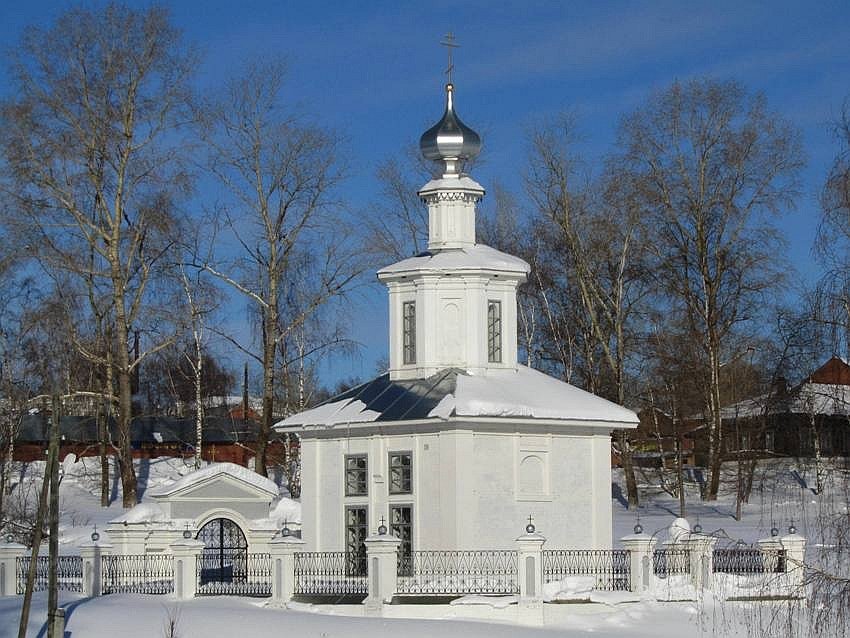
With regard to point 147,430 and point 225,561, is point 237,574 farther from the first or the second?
point 147,430

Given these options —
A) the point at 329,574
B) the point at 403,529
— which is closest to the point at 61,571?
the point at 329,574

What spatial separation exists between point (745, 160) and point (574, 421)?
1343 cm

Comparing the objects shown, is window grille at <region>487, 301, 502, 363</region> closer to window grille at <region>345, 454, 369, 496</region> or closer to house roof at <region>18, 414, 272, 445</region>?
window grille at <region>345, 454, 369, 496</region>

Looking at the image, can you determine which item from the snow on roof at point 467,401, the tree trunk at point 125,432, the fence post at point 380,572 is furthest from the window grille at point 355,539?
the tree trunk at point 125,432

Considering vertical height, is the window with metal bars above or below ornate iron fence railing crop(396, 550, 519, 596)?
above

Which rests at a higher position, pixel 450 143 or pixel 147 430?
pixel 450 143

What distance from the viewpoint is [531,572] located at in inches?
917

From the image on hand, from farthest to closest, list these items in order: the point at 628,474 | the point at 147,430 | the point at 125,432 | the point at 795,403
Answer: the point at 147,430
the point at 628,474
the point at 795,403
the point at 125,432

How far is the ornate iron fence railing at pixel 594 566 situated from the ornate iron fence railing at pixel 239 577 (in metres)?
4.62

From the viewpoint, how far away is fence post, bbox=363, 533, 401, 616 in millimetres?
23703

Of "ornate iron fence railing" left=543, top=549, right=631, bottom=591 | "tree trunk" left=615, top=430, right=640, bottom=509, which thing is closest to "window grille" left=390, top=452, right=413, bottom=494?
"ornate iron fence railing" left=543, top=549, right=631, bottom=591

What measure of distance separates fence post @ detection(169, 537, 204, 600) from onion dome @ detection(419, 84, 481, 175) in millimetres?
8608

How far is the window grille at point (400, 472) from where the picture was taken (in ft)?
85.4

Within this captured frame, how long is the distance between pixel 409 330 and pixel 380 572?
5682mm
